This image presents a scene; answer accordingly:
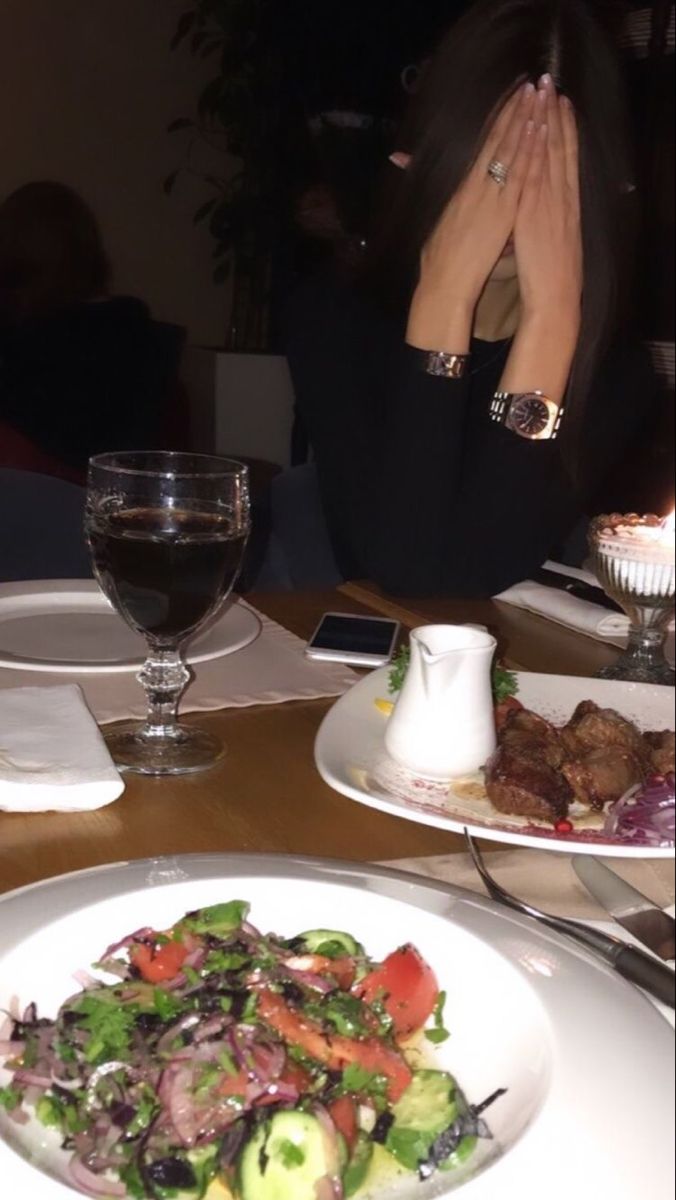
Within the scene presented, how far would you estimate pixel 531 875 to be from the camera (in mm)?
466

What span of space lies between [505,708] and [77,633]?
1.19ft

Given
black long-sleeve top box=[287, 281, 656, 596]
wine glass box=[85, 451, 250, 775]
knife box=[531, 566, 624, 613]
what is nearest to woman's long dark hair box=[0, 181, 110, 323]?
black long-sleeve top box=[287, 281, 656, 596]

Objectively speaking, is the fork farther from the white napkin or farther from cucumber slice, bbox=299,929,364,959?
the white napkin

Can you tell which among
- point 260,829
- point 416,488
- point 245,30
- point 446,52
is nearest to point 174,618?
point 260,829

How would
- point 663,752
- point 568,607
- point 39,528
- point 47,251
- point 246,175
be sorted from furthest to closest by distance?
point 246,175 < point 47,251 < point 39,528 < point 568,607 < point 663,752

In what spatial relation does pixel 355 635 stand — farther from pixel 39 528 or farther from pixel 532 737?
pixel 39 528

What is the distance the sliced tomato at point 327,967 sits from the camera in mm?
362

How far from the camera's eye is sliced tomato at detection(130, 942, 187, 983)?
360 millimetres

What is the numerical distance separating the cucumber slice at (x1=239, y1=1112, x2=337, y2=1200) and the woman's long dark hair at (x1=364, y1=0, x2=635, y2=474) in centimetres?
75

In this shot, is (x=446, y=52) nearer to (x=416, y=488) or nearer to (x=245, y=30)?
(x=416, y=488)

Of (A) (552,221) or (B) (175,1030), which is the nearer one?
(B) (175,1030)

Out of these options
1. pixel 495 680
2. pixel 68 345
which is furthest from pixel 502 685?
pixel 68 345

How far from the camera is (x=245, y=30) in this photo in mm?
3584

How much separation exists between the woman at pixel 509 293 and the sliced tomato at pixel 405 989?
0.67 m
